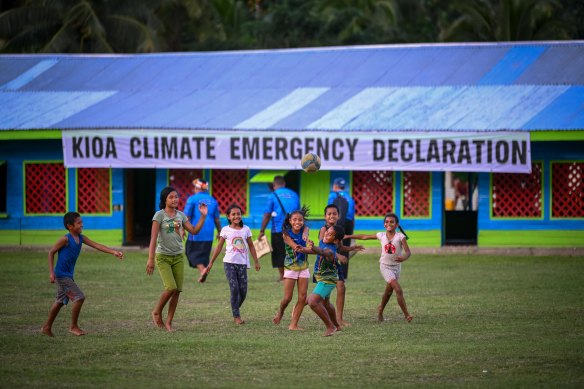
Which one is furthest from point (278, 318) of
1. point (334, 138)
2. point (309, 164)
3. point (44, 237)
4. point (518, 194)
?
point (44, 237)

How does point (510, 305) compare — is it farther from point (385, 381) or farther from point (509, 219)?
point (509, 219)

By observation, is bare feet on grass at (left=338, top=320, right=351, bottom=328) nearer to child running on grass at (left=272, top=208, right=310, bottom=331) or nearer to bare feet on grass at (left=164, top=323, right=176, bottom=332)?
child running on grass at (left=272, top=208, right=310, bottom=331)

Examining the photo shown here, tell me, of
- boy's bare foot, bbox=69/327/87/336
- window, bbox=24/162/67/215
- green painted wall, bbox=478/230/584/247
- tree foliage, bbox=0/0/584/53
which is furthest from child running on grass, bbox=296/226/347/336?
tree foliage, bbox=0/0/584/53

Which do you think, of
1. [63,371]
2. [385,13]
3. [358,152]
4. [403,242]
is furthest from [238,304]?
[385,13]

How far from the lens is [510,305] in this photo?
1484cm

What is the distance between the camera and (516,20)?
36.5m

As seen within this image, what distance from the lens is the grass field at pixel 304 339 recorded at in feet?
31.5

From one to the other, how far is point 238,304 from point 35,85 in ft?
51.2

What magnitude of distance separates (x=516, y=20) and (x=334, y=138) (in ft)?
50.9

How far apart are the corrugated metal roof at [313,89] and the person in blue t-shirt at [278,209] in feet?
18.1

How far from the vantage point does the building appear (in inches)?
909

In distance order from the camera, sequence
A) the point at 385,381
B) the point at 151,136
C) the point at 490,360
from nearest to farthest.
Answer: the point at 385,381 → the point at 490,360 → the point at 151,136

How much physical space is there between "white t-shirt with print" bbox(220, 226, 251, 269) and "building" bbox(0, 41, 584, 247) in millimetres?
10011

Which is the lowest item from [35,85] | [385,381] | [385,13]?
[385,381]
